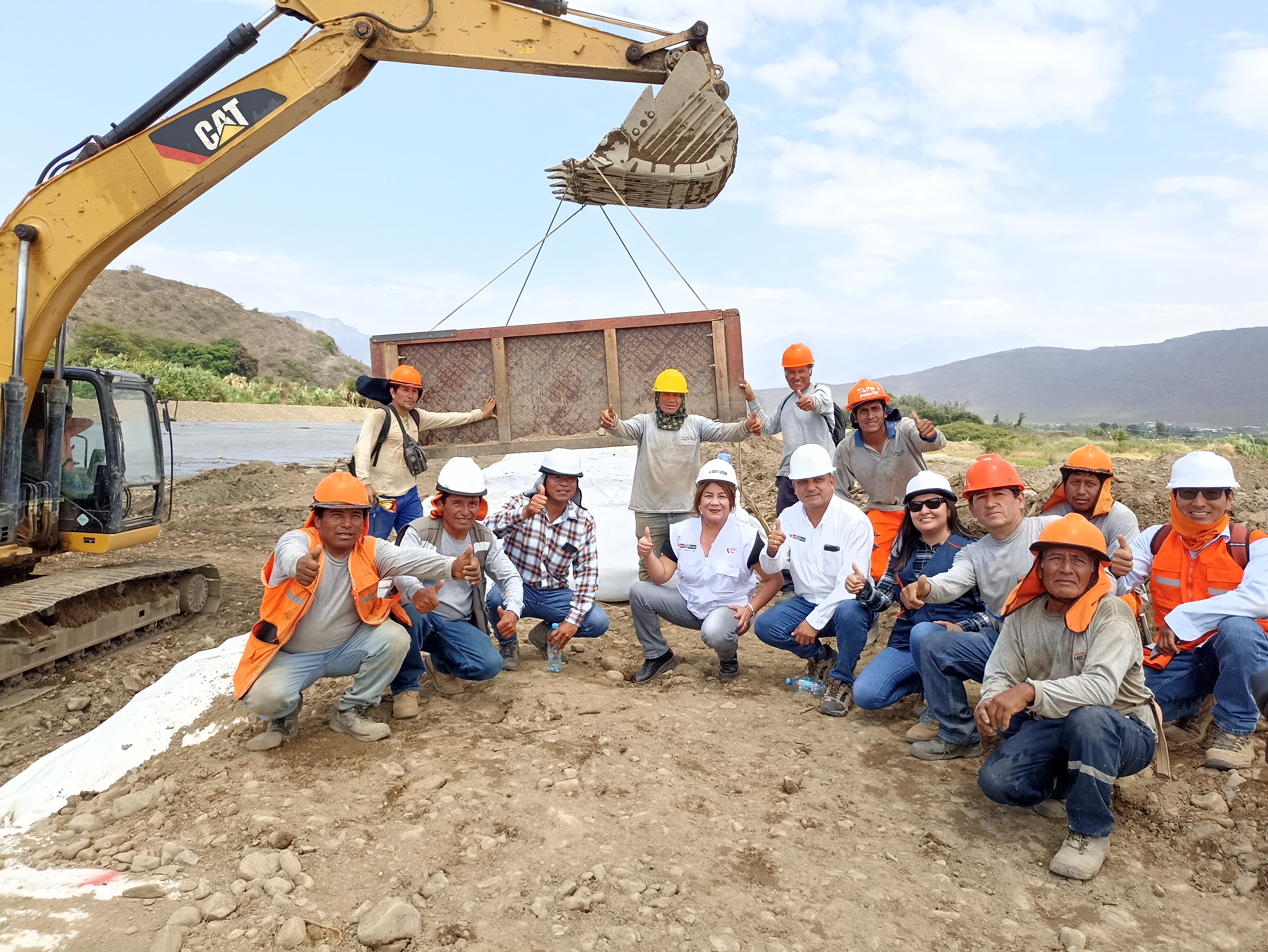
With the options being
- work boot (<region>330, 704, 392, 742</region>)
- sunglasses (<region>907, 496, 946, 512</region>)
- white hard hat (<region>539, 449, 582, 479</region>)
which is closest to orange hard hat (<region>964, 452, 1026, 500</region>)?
sunglasses (<region>907, 496, 946, 512</region>)

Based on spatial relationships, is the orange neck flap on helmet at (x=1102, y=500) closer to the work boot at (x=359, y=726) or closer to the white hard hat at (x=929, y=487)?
the white hard hat at (x=929, y=487)

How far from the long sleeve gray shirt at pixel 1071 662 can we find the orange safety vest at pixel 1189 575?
106cm

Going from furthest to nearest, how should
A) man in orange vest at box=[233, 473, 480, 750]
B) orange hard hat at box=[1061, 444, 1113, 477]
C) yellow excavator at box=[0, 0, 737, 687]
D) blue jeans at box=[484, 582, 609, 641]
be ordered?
yellow excavator at box=[0, 0, 737, 687] → blue jeans at box=[484, 582, 609, 641] → orange hard hat at box=[1061, 444, 1113, 477] → man in orange vest at box=[233, 473, 480, 750]

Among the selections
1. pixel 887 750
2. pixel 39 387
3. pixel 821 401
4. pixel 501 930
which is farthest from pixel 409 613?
pixel 39 387

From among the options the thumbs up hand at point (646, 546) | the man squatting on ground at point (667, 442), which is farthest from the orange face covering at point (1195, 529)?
the thumbs up hand at point (646, 546)

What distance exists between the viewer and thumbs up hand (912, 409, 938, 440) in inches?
214

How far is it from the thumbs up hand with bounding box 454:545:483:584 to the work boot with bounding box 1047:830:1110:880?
2.93 m

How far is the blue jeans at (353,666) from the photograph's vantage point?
163 inches

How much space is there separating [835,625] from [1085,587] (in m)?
1.69

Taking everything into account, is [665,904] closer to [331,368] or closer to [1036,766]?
[1036,766]

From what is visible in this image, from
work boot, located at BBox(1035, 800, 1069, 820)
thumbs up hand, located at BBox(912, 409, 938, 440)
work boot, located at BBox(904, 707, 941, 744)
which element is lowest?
work boot, located at BBox(1035, 800, 1069, 820)

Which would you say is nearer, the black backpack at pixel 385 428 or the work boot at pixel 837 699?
the work boot at pixel 837 699

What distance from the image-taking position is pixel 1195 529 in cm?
427

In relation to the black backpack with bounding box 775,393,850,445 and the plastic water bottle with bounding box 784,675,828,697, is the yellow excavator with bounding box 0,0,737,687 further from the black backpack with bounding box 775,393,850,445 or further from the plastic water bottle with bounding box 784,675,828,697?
the plastic water bottle with bounding box 784,675,828,697
